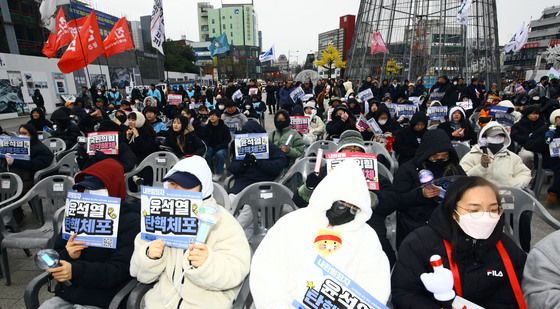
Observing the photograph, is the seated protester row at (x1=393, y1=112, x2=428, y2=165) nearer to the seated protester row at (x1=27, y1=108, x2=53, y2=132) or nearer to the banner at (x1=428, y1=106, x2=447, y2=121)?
the banner at (x1=428, y1=106, x2=447, y2=121)

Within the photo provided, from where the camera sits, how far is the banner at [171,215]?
2.28 m

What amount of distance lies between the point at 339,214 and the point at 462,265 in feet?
3.03

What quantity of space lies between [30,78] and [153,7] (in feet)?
42.0

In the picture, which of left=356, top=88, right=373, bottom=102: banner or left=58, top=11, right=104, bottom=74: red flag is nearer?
left=58, top=11, right=104, bottom=74: red flag

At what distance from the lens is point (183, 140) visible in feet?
21.4

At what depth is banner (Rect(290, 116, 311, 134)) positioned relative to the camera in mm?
7832

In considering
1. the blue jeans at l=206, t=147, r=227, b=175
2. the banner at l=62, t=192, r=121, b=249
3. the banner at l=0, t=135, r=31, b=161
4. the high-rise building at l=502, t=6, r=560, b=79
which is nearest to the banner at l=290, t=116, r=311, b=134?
the blue jeans at l=206, t=147, r=227, b=175

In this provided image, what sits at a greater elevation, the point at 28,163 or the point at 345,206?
the point at 345,206

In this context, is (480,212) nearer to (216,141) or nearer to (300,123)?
(216,141)

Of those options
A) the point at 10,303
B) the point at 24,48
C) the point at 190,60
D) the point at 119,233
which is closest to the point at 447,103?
the point at 119,233

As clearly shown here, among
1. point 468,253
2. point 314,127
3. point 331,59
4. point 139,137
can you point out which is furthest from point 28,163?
point 331,59

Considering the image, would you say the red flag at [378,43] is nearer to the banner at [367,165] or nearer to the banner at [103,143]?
the banner at [103,143]

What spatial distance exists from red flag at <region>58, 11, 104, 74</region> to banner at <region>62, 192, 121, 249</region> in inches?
356

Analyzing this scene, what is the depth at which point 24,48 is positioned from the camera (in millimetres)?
23844
